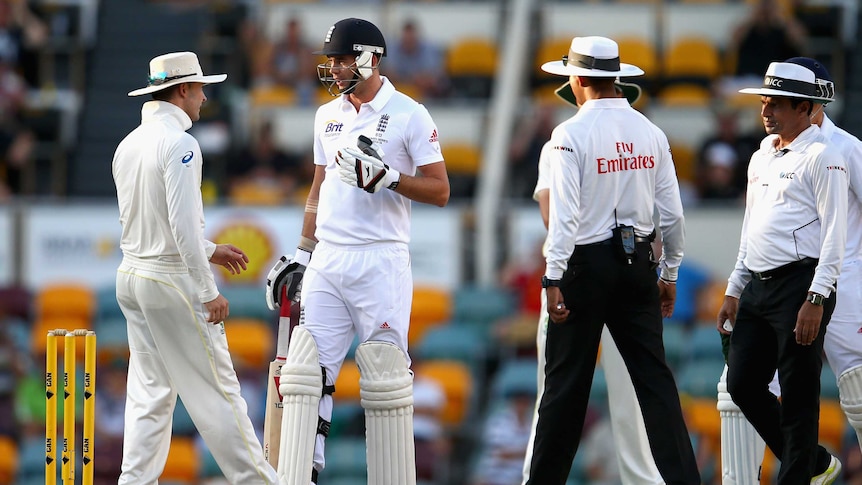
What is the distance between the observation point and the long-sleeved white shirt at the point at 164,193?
21.3 ft

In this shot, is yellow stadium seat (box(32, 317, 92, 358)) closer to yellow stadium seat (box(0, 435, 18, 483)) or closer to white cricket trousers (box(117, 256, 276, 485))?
yellow stadium seat (box(0, 435, 18, 483))

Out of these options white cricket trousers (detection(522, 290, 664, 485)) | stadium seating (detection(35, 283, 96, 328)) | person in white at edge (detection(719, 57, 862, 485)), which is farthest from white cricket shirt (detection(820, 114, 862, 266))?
stadium seating (detection(35, 283, 96, 328))

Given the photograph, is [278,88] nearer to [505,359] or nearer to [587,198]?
[505,359]

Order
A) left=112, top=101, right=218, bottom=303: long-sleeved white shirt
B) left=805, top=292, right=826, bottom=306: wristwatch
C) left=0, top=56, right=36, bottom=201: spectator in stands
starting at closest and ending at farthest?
left=805, top=292, right=826, bottom=306: wristwatch → left=112, top=101, right=218, bottom=303: long-sleeved white shirt → left=0, top=56, right=36, bottom=201: spectator in stands

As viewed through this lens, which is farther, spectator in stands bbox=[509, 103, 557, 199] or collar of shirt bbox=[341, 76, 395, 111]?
spectator in stands bbox=[509, 103, 557, 199]

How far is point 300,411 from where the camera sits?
655 centimetres

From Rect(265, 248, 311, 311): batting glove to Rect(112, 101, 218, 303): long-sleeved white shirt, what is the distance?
396 millimetres

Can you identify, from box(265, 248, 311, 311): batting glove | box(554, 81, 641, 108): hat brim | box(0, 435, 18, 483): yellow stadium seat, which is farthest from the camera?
box(0, 435, 18, 483): yellow stadium seat

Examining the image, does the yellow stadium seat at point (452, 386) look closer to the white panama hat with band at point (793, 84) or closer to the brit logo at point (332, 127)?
the brit logo at point (332, 127)

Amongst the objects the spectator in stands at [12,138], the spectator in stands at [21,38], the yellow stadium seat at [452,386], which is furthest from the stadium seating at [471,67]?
the spectator in stands at [21,38]

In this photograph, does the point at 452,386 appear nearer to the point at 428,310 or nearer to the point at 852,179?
the point at 428,310

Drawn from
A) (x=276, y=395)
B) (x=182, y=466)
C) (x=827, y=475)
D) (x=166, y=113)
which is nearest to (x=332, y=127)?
(x=166, y=113)

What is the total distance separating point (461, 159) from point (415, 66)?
137 centimetres

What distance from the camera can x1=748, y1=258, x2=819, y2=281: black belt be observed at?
6555 mm
